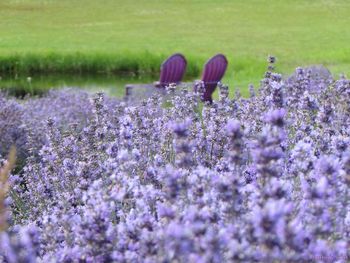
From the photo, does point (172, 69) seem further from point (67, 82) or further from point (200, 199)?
point (200, 199)

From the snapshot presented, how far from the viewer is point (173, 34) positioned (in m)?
25.5

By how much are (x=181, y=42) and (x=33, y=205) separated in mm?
19152

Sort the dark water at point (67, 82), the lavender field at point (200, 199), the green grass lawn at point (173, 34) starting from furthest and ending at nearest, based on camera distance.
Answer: the green grass lawn at point (173, 34) → the dark water at point (67, 82) → the lavender field at point (200, 199)

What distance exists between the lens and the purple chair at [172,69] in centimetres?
1223

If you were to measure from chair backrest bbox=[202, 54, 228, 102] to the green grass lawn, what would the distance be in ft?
5.95

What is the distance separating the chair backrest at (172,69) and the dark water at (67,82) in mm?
4786

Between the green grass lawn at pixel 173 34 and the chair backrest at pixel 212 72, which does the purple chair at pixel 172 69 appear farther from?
the green grass lawn at pixel 173 34

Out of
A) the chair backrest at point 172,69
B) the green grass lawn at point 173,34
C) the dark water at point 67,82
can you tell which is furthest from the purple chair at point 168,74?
the dark water at point 67,82

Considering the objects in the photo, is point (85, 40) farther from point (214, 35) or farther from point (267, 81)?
point (267, 81)

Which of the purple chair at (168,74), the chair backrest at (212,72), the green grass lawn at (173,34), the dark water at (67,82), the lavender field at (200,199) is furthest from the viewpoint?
the green grass lawn at (173,34)

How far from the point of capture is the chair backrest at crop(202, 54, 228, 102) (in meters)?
12.0

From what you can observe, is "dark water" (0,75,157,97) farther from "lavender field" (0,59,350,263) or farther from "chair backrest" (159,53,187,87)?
"lavender field" (0,59,350,263)

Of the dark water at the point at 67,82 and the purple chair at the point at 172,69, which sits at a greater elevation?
the purple chair at the point at 172,69

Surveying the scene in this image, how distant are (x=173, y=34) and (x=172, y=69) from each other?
13.2m
